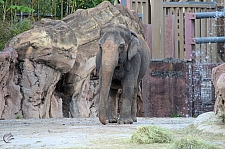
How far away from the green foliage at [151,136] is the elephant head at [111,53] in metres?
2.04

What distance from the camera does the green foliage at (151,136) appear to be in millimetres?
7168

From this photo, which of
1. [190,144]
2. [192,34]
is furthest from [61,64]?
[190,144]

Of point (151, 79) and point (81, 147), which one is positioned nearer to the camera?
point (81, 147)

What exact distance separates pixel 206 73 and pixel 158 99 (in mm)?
1405

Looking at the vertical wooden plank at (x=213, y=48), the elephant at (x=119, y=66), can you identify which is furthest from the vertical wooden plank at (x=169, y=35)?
the elephant at (x=119, y=66)

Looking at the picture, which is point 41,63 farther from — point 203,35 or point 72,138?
point 72,138

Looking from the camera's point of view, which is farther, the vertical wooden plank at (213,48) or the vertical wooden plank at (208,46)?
the vertical wooden plank at (213,48)

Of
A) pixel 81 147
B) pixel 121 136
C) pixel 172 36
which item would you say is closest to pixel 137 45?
pixel 121 136

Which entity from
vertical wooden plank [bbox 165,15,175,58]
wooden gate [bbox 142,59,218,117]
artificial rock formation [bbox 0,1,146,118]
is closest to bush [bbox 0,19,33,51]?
artificial rock formation [bbox 0,1,146,118]

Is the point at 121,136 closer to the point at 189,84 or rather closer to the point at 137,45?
the point at 137,45

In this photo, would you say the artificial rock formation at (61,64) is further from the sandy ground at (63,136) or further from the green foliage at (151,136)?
the green foliage at (151,136)

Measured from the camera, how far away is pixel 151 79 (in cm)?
1711

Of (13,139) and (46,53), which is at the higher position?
(46,53)

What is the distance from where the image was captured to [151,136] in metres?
7.25
